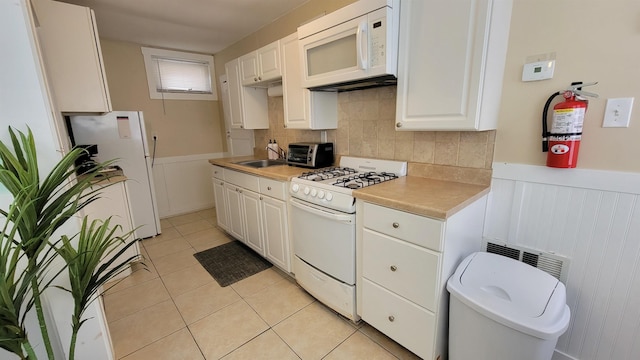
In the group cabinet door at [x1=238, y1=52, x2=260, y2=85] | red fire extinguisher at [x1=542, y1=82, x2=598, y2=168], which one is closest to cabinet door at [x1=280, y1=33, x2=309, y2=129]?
cabinet door at [x1=238, y1=52, x2=260, y2=85]

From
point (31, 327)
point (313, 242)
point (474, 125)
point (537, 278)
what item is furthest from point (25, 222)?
point (537, 278)

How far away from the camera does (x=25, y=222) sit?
2.76 ft

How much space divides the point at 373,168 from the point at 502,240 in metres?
0.98

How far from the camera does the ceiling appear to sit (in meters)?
2.46

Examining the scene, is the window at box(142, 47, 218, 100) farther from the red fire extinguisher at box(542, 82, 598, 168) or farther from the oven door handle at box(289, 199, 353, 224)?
the red fire extinguisher at box(542, 82, 598, 168)

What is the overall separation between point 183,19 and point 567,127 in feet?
11.0

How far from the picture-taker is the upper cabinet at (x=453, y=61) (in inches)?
52.3

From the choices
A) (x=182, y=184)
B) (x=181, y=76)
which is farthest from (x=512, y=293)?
(x=181, y=76)

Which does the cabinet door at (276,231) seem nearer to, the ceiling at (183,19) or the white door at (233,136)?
the white door at (233,136)

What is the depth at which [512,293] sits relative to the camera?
1217 mm

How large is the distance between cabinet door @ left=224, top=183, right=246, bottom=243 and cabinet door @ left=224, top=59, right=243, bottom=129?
33.3 inches

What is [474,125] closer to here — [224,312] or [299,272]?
[299,272]

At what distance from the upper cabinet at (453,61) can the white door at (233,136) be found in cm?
256

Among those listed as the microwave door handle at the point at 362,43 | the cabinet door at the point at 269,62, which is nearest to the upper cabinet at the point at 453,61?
the microwave door handle at the point at 362,43
